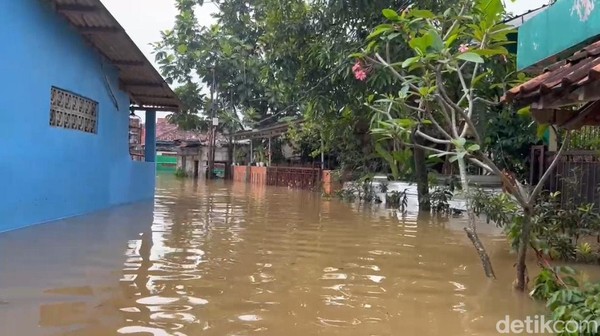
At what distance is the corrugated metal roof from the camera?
8.94 meters

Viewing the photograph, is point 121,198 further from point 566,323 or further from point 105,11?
point 566,323

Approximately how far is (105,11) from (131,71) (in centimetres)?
376

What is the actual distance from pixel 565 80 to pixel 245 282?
11.0 feet

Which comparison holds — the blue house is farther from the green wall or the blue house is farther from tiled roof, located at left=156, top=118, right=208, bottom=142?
the green wall

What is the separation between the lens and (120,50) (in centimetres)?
1098

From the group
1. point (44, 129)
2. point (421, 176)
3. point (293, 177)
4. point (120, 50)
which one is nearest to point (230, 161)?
point (293, 177)

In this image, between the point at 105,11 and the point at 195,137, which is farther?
the point at 195,137

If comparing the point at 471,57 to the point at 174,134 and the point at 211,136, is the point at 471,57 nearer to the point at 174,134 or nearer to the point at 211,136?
the point at 211,136

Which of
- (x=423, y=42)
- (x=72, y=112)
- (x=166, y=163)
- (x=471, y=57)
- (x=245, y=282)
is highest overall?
(x=423, y=42)

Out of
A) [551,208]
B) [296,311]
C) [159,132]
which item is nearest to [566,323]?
[296,311]

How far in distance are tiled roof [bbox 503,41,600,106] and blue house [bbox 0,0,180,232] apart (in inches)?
264

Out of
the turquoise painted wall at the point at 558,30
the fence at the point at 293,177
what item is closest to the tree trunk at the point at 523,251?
the turquoise painted wall at the point at 558,30

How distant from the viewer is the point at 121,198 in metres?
13.4
